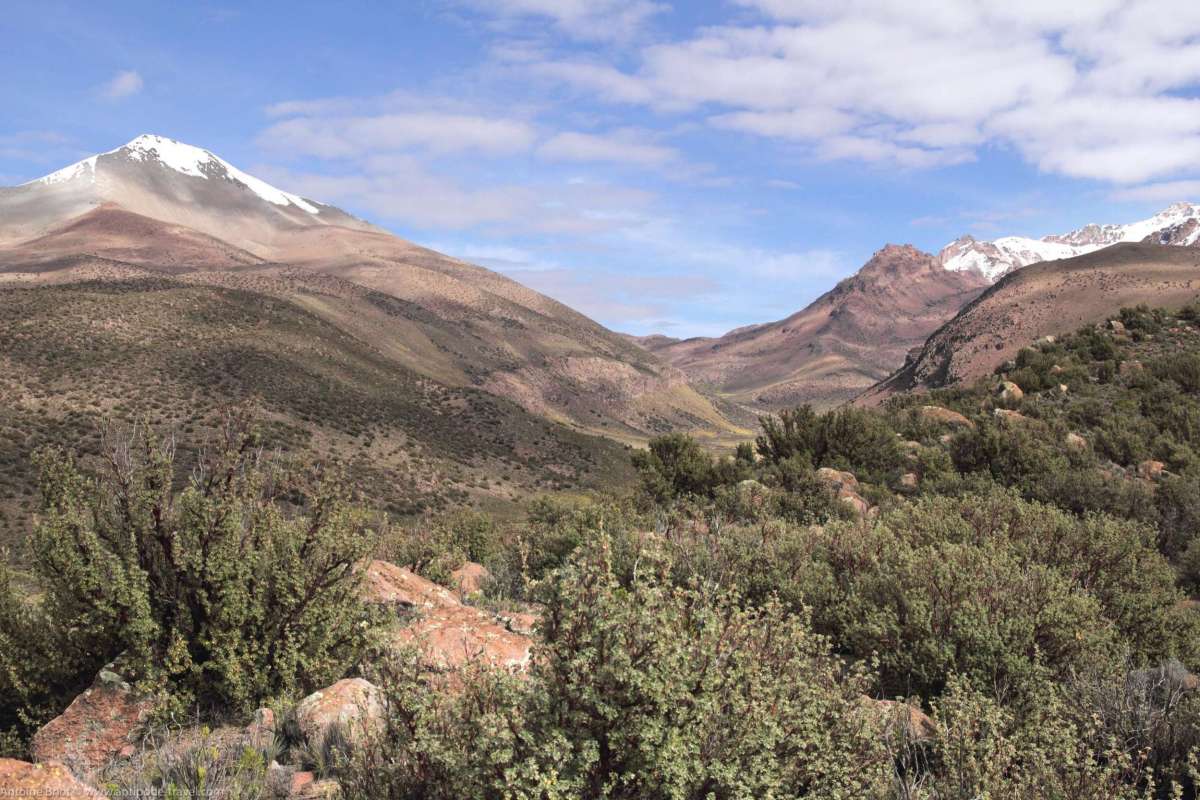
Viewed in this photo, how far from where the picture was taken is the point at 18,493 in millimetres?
32406

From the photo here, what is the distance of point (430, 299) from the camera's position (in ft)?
435

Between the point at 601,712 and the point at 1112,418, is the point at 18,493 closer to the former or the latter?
the point at 601,712

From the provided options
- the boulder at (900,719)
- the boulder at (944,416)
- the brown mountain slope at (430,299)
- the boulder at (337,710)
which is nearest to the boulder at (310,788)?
the boulder at (337,710)

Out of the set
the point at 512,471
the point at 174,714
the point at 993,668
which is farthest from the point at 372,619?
the point at 512,471

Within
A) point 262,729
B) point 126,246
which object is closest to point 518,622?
point 262,729

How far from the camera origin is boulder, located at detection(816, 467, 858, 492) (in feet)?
58.3

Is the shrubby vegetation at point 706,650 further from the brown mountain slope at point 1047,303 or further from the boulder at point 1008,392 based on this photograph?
the brown mountain slope at point 1047,303

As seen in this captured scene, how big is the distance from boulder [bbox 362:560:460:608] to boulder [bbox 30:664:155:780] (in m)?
2.12

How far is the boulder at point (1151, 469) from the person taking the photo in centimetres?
Result: 1767

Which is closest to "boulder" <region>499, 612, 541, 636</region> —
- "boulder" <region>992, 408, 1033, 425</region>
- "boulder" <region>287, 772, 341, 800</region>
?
"boulder" <region>287, 772, 341, 800</region>

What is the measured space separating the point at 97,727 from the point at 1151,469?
21.3 meters

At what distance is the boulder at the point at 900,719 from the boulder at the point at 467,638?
2519 mm

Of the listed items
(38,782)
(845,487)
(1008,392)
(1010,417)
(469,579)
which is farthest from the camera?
(1008,392)

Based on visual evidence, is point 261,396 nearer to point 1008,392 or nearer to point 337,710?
point 1008,392
